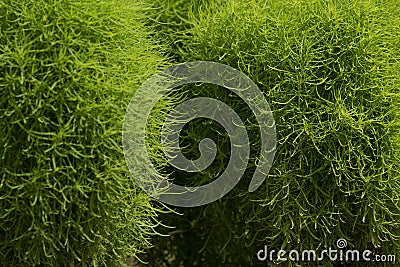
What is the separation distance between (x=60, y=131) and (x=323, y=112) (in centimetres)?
40

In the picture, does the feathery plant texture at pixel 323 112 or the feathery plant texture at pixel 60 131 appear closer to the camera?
the feathery plant texture at pixel 60 131

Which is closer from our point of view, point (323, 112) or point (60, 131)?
point (60, 131)

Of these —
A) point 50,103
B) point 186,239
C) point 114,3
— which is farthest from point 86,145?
point 186,239

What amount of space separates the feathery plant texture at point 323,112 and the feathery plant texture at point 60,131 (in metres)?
0.21

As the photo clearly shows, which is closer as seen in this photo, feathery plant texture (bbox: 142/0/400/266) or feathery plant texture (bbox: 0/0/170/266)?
feathery plant texture (bbox: 0/0/170/266)

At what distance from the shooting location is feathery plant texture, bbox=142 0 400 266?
39.8 inches

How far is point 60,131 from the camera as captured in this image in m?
0.88

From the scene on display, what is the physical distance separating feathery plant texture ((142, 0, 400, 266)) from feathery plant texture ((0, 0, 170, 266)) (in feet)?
0.70

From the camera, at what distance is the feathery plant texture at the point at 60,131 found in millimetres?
884

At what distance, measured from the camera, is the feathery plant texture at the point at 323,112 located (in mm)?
1010

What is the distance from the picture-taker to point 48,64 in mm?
889

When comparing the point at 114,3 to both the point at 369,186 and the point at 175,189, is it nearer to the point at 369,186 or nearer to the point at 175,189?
the point at 175,189

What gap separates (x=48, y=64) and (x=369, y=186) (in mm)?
518

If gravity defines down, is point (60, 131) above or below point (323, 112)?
above
